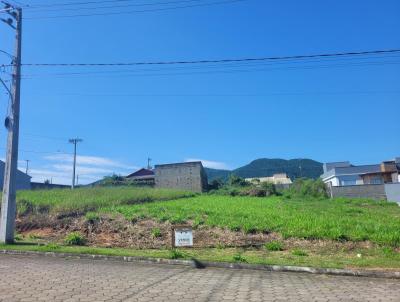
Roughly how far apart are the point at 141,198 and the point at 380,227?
22725 mm

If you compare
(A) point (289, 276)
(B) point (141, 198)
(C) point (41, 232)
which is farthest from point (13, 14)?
(B) point (141, 198)

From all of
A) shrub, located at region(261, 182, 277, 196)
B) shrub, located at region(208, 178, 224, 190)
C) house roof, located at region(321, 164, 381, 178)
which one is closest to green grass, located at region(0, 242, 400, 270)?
shrub, located at region(261, 182, 277, 196)

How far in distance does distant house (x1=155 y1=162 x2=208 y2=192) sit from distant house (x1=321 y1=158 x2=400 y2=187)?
21.1m

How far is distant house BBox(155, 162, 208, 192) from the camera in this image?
221ft

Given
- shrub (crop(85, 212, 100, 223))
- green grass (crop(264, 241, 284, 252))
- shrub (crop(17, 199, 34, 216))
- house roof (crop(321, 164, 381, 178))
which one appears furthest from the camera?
house roof (crop(321, 164, 381, 178))

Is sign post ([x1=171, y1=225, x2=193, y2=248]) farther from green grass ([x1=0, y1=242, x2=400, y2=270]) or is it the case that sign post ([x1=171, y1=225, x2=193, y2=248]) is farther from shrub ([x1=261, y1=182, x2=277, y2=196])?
shrub ([x1=261, y1=182, x2=277, y2=196])

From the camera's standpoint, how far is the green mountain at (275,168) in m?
137

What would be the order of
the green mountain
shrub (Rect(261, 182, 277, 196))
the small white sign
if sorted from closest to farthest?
the small white sign
shrub (Rect(261, 182, 277, 196))
the green mountain

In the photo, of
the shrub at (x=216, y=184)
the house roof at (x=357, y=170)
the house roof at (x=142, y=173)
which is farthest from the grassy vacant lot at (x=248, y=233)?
the house roof at (x=142, y=173)

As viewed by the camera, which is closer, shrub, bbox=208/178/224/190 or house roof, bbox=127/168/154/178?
shrub, bbox=208/178/224/190

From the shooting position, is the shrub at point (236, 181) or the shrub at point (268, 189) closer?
the shrub at point (268, 189)

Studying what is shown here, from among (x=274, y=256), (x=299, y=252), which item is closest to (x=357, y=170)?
(x=299, y=252)

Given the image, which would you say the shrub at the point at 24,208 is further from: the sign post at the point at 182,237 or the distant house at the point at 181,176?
the distant house at the point at 181,176

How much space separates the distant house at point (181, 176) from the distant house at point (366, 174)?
21104 mm
